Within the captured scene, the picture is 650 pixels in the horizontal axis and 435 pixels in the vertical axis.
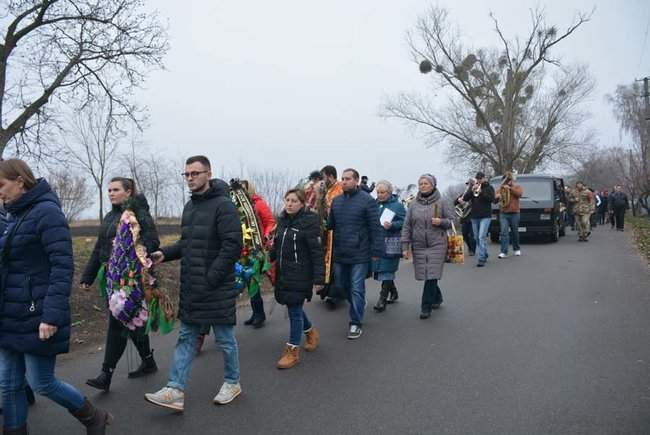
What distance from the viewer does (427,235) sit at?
6594 millimetres

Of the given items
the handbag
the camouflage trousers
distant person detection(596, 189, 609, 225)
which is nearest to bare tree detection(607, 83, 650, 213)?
distant person detection(596, 189, 609, 225)

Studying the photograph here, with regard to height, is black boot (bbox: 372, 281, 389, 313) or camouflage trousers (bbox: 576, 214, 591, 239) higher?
camouflage trousers (bbox: 576, 214, 591, 239)

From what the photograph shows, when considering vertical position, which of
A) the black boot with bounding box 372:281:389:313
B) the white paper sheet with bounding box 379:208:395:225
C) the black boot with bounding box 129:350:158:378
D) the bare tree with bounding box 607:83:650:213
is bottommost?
the black boot with bounding box 129:350:158:378

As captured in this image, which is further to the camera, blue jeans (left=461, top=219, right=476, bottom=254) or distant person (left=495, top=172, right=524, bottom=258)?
blue jeans (left=461, top=219, right=476, bottom=254)

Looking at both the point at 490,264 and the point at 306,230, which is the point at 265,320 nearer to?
the point at 306,230

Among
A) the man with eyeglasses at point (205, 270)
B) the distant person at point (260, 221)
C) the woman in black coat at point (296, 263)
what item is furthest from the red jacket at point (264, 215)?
the man with eyeglasses at point (205, 270)

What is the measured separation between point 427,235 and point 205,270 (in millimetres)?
3466

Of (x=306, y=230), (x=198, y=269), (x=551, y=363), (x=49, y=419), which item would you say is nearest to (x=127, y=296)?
(x=198, y=269)

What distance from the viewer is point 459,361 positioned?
4883mm

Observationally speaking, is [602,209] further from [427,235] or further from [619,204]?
[427,235]

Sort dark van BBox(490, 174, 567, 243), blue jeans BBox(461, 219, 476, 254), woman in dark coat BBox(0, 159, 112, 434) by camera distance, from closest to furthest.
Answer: woman in dark coat BBox(0, 159, 112, 434) → blue jeans BBox(461, 219, 476, 254) → dark van BBox(490, 174, 567, 243)

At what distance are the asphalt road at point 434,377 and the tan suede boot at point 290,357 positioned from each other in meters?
0.08

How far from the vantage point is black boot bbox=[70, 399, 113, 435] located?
3328mm

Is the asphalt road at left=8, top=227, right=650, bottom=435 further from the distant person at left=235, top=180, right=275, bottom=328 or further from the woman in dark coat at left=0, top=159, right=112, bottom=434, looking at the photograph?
the woman in dark coat at left=0, top=159, right=112, bottom=434
